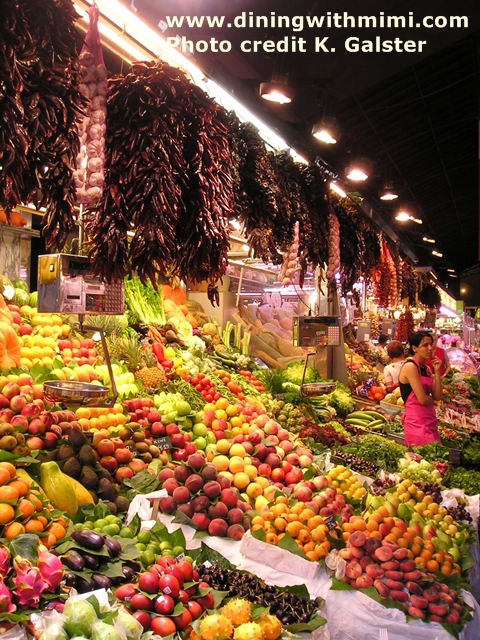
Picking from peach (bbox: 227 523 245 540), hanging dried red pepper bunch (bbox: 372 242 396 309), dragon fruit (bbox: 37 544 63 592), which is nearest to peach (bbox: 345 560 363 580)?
peach (bbox: 227 523 245 540)

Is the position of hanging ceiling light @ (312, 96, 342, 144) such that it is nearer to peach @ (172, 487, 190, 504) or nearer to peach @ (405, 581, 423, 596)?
peach @ (172, 487, 190, 504)

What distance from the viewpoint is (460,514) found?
393 cm

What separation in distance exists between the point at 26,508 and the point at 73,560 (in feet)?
1.10

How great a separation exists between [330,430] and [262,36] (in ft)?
12.0

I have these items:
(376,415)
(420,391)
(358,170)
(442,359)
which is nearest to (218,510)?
(420,391)

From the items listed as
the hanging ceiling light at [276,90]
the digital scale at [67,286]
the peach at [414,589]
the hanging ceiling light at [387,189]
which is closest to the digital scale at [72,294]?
the digital scale at [67,286]

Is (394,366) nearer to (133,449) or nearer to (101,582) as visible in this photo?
(133,449)

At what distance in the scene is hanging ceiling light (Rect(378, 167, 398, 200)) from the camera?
29.7ft

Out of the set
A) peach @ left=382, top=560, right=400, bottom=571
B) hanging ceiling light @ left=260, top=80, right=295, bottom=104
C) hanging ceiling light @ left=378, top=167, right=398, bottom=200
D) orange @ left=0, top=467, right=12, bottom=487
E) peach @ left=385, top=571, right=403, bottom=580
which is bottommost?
peach @ left=385, top=571, right=403, bottom=580

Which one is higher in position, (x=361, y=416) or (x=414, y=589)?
(x=361, y=416)

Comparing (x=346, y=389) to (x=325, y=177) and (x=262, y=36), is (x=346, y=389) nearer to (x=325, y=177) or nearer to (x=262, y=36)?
(x=325, y=177)

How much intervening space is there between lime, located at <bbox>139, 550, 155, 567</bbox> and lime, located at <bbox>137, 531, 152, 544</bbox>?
152 mm

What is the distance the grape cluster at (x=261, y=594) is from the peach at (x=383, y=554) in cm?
51

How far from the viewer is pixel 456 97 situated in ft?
26.3
